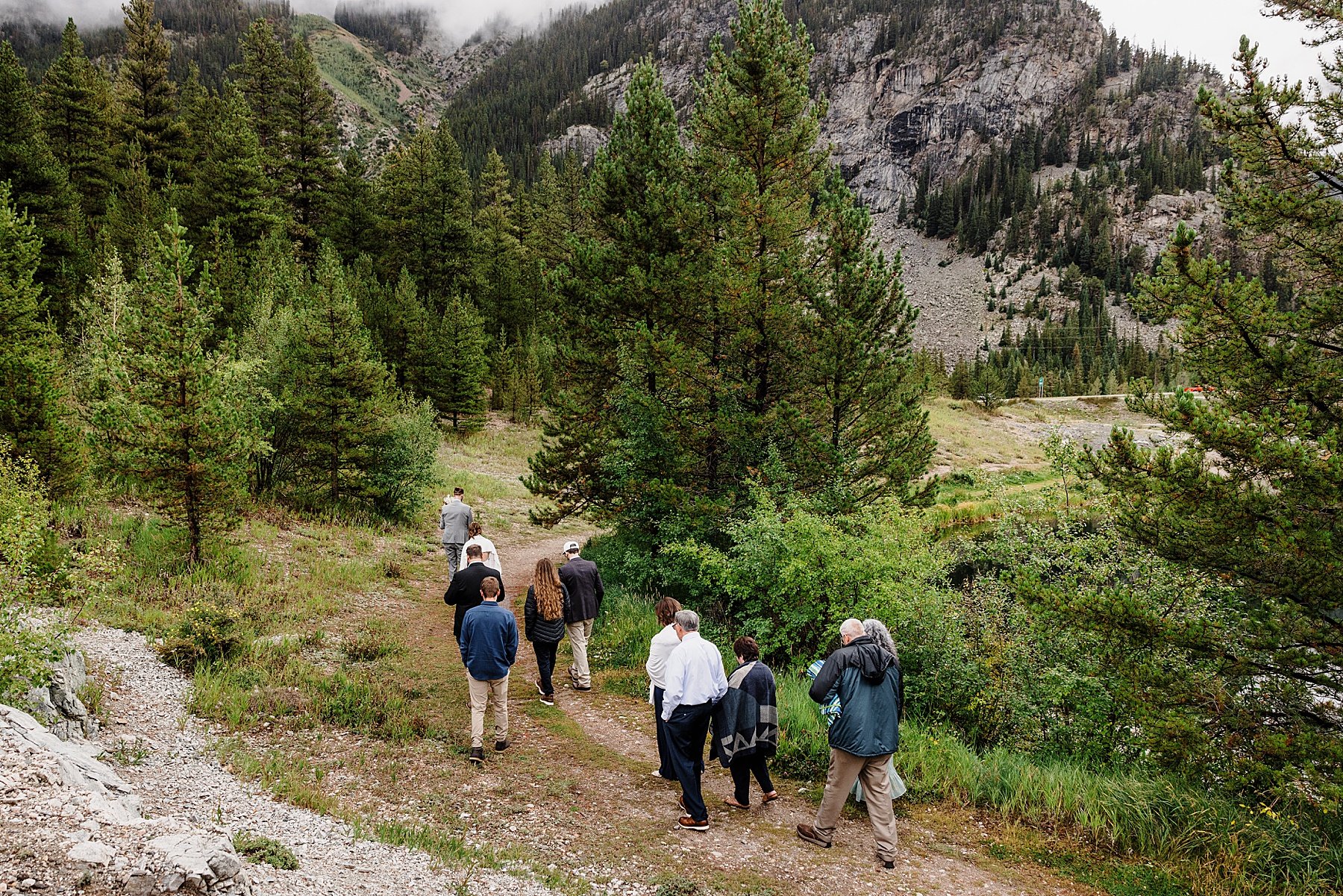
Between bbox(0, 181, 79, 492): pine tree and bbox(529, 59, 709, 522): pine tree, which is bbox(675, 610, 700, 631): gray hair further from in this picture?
bbox(0, 181, 79, 492): pine tree

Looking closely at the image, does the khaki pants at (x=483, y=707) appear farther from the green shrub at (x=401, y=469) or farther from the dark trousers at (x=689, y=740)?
the green shrub at (x=401, y=469)

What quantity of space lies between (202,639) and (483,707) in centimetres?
471

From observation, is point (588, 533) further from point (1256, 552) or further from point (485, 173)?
point (485, 173)

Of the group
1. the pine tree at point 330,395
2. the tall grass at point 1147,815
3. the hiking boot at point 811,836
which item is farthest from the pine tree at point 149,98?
the tall grass at point 1147,815

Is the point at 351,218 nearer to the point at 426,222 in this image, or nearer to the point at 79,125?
the point at 426,222

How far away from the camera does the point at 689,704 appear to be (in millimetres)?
6645

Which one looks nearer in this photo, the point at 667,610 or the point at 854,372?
the point at 667,610

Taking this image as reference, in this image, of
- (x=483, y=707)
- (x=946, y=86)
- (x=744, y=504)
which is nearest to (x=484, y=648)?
(x=483, y=707)

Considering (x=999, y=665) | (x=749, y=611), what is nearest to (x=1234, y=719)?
(x=999, y=665)

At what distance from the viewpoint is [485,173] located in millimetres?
58469

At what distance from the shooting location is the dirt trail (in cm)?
582

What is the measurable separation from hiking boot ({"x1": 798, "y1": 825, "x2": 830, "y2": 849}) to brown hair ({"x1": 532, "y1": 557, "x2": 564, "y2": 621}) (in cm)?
419

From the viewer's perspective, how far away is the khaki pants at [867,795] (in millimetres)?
6168

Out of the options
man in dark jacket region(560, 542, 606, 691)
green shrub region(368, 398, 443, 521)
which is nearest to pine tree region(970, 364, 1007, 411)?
green shrub region(368, 398, 443, 521)
